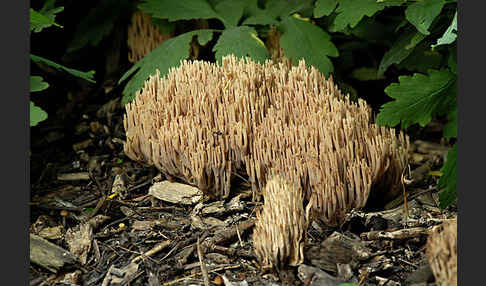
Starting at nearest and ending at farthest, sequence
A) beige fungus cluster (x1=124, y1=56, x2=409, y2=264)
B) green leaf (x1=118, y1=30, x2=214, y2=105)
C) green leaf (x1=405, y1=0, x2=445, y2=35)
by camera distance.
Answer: beige fungus cluster (x1=124, y1=56, x2=409, y2=264) < green leaf (x1=405, y1=0, x2=445, y2=35) < green leaf (x1=118, y1=30, x2=214, y2=105)

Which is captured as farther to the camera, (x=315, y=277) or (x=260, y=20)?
(x=260, y=20)

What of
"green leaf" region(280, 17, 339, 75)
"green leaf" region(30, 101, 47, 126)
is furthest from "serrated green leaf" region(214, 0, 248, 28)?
"green leaf" region(30, 101, 47, 126)

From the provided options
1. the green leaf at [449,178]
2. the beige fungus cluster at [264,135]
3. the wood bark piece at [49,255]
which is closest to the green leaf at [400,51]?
the beige fungus cluster at [264,135]

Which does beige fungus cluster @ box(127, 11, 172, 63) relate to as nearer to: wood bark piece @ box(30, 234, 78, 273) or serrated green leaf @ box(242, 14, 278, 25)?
serrated green leaf @ box(242, 14, 278, 25)

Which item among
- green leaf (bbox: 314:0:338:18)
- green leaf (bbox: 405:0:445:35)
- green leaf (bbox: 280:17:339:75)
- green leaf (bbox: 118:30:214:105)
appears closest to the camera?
green leaf (bbox: 405:0:445:35)

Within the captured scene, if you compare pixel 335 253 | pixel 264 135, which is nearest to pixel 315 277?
pixel 335 253

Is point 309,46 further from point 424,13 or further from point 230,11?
point 424,13

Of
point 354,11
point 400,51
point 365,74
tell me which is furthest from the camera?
point 365,74
